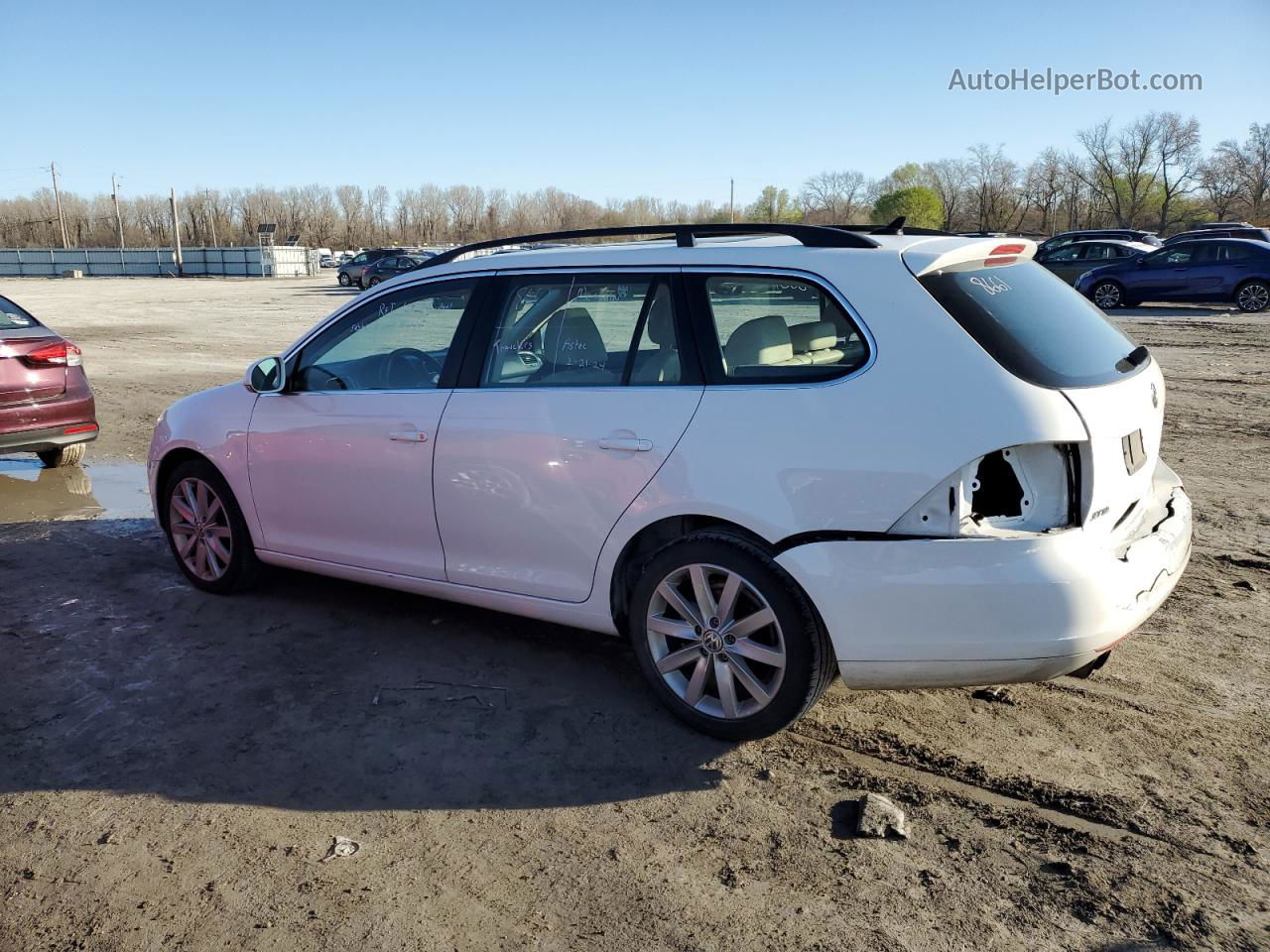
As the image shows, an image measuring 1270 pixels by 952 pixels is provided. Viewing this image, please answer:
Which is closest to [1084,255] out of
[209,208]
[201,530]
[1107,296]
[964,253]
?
[1107,296]

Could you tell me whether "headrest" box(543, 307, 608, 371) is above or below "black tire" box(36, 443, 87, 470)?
above

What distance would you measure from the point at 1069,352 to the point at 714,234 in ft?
4.67

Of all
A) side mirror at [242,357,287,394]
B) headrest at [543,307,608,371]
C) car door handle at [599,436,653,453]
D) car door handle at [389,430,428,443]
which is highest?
headrest at [543,307,608,371]

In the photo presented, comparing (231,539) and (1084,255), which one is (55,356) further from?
(1084,255)

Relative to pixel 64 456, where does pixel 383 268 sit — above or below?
above

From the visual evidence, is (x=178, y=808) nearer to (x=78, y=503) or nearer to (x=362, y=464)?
(x=362, y=464)

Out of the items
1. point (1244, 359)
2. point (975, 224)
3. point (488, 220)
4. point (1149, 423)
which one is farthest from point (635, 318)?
point (488, 220)

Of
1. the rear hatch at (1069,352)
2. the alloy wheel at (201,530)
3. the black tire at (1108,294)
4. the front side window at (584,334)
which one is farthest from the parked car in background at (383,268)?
the rear hatch at (1069,352)

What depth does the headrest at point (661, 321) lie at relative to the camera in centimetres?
385

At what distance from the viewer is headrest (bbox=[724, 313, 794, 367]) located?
366 centimetres

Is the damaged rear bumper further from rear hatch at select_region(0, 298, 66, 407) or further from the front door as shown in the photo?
rear hatch at select_region(0, 298, 66, 407)

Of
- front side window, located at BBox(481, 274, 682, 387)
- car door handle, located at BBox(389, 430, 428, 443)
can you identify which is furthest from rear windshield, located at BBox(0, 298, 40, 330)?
front side window, located at BBox(481, 274, 682, 387)

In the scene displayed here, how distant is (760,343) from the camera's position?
3.69m

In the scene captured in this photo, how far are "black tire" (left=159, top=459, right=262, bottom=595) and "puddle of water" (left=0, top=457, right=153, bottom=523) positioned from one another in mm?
2043
